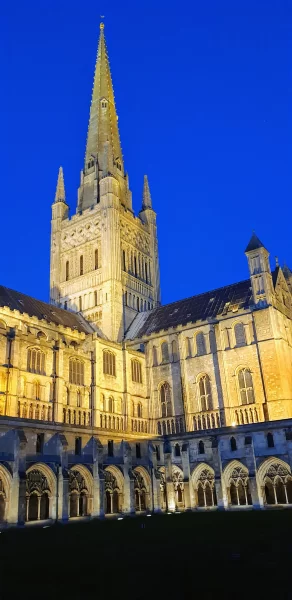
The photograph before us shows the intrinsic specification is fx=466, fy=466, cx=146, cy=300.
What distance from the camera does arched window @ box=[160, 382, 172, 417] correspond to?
57459 millimetres

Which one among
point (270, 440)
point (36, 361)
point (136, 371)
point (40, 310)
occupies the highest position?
point (40, 310)

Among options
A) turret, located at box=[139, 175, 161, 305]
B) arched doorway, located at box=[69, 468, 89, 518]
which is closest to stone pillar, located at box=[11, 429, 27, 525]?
arched doorway, located at box=[69, 468, 89, 518]

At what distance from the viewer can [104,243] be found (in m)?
69.8

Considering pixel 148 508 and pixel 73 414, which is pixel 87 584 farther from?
pixel 73 414

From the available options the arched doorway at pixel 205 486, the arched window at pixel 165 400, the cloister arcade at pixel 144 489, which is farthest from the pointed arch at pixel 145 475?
the arched window at pixel 165 400

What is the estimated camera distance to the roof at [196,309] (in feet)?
188

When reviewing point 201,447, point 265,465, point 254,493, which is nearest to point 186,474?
point 201,447

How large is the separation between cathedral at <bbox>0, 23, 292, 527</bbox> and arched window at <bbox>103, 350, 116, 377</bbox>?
322mm

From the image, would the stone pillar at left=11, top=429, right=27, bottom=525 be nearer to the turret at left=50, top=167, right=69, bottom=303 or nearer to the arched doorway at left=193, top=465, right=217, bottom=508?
the arched doorway at left=193, top=465, right=217, bottom=508

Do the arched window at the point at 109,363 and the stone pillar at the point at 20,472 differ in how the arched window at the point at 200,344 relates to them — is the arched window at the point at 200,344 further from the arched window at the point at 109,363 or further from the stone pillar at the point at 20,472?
the stone pillar at the point at 20,472

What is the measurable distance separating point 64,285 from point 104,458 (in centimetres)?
3742

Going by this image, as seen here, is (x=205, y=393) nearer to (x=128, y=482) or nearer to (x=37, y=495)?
(x=128, y=482)

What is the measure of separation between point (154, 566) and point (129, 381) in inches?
1743

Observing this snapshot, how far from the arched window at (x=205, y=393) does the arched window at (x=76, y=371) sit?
1391cm
